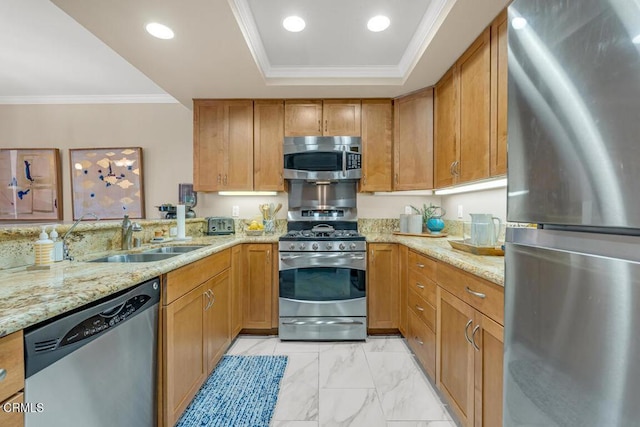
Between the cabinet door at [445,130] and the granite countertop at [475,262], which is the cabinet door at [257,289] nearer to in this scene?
the granite countertop at [475,262]

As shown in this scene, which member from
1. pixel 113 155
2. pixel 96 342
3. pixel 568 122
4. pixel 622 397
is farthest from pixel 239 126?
pixel 622 397

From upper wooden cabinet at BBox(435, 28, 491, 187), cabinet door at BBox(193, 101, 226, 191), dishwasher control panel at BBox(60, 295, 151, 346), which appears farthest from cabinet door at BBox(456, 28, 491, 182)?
cabinet door at BBox(193, 101, 226, 191)

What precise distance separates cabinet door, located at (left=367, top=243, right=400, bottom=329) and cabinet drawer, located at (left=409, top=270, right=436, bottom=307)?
A: 0.31 m

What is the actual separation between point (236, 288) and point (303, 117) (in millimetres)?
1790

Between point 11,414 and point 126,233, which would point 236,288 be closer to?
point 126,233

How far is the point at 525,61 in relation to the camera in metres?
0.72

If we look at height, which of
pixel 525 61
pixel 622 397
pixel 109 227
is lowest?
pixel 622 397

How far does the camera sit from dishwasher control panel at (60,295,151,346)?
79 centimetres

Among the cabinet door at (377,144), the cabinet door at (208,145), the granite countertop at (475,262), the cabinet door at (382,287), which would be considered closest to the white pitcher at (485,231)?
the granite countertop at (475,262)

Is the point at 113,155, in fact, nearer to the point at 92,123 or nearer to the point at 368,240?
the point at 92,123

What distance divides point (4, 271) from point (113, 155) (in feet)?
8.44

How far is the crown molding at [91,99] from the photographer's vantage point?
10.6 ft

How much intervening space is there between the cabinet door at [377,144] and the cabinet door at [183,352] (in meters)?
1.89

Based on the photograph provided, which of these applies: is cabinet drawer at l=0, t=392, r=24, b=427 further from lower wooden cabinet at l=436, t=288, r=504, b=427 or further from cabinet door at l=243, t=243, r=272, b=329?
cabinet door at l=243, t=243, r=272, b=329
